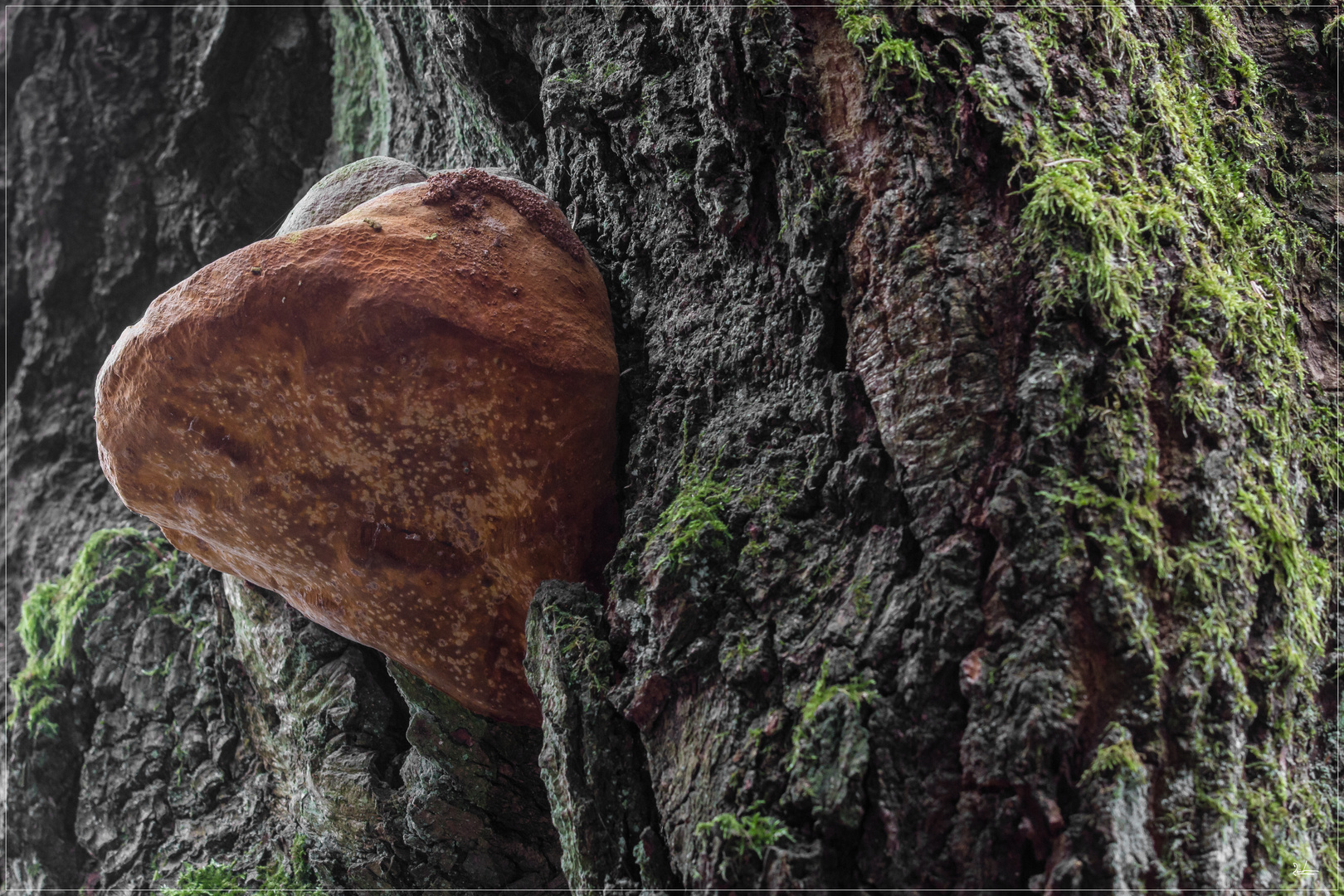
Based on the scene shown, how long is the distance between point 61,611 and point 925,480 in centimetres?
385

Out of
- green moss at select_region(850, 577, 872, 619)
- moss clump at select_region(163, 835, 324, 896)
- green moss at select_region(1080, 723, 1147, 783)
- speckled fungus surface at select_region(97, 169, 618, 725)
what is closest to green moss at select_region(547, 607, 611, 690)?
speckled fungus surface at select_region(97, 169, 618, 725)

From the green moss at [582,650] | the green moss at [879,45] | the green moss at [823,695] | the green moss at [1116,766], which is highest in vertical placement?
the green moss at [879,45]

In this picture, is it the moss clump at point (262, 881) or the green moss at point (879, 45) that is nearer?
the green moss at point (879, 45)

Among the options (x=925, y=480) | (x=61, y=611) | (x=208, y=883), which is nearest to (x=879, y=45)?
(x=925, y=480)

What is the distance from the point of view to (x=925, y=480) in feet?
5.17

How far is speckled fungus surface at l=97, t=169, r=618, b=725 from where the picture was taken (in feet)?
6.25

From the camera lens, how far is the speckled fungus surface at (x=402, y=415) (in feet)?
6.25

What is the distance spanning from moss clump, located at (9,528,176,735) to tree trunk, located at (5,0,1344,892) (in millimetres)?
1507

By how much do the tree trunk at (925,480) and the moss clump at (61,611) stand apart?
1.51 metres

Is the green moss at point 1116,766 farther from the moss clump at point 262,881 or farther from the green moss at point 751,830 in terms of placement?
the moss clump at point 262,881

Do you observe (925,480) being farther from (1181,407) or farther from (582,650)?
(582,650)

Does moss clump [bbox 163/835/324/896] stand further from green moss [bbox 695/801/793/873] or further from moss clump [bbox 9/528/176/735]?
green moss [bbox 695/801/793/873]

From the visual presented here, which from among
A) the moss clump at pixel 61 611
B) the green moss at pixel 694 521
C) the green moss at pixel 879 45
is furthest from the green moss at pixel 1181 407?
the moss clump at pixel 61 611

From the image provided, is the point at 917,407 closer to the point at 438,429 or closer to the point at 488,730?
the point at 438,429
